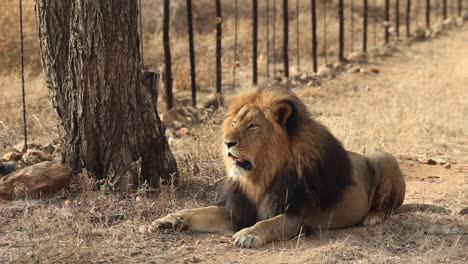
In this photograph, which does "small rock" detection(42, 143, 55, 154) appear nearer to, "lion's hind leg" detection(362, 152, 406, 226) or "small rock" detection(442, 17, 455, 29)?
"lion's hind leg" detection(362, 152, 406, 226)

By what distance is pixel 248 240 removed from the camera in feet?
20.1

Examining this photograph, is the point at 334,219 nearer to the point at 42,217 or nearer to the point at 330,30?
the point at 42,217

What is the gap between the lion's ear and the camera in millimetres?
6266

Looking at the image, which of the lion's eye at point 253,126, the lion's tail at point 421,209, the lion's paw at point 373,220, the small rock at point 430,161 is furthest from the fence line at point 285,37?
the lion's eye at point 253,126

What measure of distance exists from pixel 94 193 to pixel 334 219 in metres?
2.21

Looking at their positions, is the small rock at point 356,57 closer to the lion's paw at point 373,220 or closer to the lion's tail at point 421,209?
the lion's tail at point 421,209

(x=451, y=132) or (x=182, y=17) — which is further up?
(x=182, y=17)

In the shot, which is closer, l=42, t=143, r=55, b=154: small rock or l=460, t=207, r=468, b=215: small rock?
l=460, t=207, r=468, b=215: small rock

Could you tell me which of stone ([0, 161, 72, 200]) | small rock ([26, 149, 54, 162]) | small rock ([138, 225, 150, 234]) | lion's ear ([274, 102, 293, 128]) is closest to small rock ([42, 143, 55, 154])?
small rock ([26, 149, 54, 162])

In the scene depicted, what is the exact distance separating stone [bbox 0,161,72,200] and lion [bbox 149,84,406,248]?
1465 mm

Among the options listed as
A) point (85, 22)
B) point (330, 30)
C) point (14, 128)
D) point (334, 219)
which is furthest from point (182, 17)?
point (334, 219)

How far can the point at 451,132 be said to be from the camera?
37.3 ft

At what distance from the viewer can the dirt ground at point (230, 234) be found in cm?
598

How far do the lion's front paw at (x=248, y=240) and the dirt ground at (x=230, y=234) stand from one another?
0.06 meters
